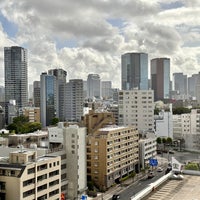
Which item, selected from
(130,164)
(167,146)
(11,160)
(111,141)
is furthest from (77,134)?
(167,146)

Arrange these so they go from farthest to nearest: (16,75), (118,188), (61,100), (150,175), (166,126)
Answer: (16,75) → (61,100) → (166,126) → (150,175) → (118,188)

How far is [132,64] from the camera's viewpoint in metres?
187

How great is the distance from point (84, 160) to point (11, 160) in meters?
10.9

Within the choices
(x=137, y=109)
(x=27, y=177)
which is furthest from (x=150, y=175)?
(x=137, y=109)

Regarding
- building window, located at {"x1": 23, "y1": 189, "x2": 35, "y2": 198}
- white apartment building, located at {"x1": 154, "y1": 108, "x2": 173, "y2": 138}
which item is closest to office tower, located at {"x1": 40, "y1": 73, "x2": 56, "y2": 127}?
white apartment building, located at {"x1": 154, "y1": 108, "x2": 173, "y2": 138}

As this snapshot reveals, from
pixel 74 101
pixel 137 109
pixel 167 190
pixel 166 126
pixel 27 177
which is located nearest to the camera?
pixel 167 190

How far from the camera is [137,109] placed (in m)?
67.4

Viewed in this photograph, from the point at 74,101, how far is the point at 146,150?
186 feet

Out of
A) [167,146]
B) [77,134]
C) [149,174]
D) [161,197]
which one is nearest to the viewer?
[161,197]

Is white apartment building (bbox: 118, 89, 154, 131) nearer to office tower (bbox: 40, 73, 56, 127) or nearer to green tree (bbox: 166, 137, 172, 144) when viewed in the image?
green tree (bbox: 166, 137, 172, 144)

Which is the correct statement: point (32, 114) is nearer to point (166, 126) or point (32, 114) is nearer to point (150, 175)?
point (166, 126)

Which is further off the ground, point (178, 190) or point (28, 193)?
point (178, 190)

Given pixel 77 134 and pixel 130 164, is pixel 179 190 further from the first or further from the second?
pixel 130 164

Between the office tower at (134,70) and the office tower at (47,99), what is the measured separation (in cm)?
7825
